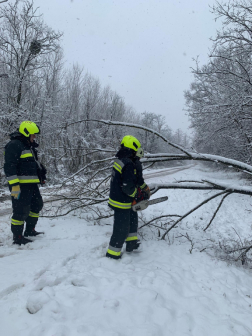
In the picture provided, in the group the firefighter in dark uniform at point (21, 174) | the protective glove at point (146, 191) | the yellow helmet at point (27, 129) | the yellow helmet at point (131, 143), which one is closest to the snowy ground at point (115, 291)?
the firefighter in dark uniform at point (21, 174)

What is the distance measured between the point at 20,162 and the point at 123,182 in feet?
5.51

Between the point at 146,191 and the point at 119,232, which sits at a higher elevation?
the point at 146,191

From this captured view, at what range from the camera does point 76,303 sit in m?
1.91

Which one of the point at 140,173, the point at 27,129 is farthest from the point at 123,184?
the point at 27,129

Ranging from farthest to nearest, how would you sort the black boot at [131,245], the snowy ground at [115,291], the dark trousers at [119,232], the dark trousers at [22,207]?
1. the black boot at [131,245]
2. the dark trousers at [22,207]
3. the dark trousers at [119,232]
4. the snowy ground at [115,291]

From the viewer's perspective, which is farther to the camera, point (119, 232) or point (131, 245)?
point (131, 245)

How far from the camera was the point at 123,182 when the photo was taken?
9.92 ft

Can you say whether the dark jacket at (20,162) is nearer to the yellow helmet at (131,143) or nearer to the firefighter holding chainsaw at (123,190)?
the firefighter holding chainsaw at (123,190)

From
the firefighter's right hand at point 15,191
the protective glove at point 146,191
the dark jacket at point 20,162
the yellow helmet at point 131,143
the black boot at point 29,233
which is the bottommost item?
the black boot at point 29,233

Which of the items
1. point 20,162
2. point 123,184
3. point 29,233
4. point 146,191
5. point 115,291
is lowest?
point 29,233

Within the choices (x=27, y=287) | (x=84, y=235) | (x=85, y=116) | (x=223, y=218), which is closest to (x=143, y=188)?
(x=84, y=235)

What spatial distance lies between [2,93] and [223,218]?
10.5 metres

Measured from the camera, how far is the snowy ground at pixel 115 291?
172cm

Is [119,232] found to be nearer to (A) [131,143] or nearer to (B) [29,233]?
(A) [131,143]
